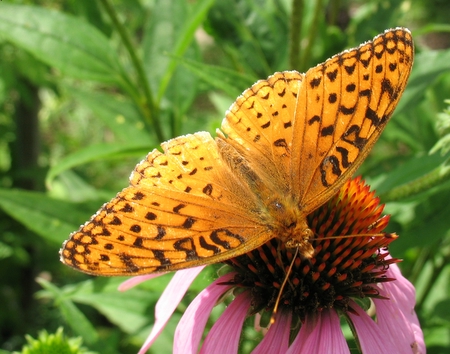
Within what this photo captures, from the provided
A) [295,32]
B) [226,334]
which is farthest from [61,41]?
[226,334]

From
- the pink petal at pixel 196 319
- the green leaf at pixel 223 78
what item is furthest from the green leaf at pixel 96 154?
the pink petal at pixel 196 319

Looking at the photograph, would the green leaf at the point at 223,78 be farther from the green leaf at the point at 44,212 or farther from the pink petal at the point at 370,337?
the pink petal at the point at 370,337

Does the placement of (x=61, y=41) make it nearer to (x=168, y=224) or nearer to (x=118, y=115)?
(x=118, y=115)

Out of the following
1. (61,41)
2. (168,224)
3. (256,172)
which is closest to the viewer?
(168,224)

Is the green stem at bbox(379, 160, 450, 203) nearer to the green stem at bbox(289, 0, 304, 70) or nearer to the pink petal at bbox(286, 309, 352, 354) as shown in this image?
the pink petal at bbox(286, 309, 352, 354)

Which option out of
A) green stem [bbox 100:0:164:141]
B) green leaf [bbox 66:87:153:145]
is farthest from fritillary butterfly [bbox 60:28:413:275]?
green leaf [bbox 66:87:153:145]

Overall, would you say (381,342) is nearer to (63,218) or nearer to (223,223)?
(223,223)
